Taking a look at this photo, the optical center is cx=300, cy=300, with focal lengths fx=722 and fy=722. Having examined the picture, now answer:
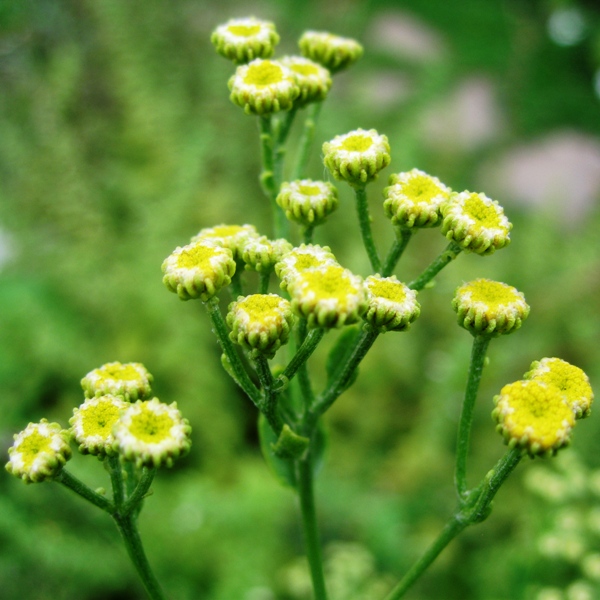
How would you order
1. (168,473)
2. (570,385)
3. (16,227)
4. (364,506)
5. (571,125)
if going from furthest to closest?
(571,125)
(16,227)
(168,473)
(364,506)
(570,385)

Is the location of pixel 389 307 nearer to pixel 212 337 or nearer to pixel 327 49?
pixel 327 49

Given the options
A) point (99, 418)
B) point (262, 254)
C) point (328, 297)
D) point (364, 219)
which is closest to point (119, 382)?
point (99, 418)

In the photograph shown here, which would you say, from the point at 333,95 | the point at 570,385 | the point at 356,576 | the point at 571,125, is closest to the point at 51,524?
the point at 356,576

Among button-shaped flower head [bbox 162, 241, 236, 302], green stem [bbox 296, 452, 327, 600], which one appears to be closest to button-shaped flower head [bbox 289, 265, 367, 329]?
button-shaped flower head [bbox 162, 241, 236, 302]

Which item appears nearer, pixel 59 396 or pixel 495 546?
pixel 495 546

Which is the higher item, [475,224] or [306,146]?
[306,146]

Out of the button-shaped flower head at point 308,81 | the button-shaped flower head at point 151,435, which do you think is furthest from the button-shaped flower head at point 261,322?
the button-shaped flower head at point 308,81

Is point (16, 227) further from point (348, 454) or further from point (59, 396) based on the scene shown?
point (348, 454)
